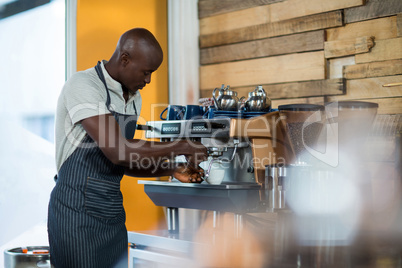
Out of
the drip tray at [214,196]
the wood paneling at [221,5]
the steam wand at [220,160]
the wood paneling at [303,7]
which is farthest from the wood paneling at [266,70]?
the drip tray at [214,196]

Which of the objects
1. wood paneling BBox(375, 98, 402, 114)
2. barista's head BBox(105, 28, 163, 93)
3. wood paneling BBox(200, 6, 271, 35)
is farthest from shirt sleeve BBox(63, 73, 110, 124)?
wood paneling BBox(200, 6, 271, 35)

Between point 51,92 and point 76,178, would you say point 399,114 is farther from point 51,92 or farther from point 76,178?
point 51,92

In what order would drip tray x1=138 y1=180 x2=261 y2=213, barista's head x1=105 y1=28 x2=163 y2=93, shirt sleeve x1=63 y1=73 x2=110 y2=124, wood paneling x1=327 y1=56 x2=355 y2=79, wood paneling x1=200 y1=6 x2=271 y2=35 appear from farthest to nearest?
wood paneling x1=200 y1=6 x2=271 y2=35
wood paneling x1=327 y1=56 x2=355 y2=79
drip tray x1=138 y1=180 x2=261 y2=213
barista's head x1=105 y1=28 x2=163 y2=93
shirt sleeve x1=63 y1=73 x2=110 y2=124

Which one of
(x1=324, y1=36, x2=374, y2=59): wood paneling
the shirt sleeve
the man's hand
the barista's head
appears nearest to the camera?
the shirt sleeve

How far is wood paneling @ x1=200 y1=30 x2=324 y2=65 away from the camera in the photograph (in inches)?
122

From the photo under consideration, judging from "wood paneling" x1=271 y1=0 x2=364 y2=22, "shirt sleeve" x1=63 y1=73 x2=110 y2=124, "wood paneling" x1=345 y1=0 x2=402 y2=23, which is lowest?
"shirt sleeve" x1=63 y1=73 x2=110 y2=124

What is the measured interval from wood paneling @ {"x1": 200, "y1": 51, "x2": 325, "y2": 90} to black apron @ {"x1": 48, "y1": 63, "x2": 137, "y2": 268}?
5.69 ft

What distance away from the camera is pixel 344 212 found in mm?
1245

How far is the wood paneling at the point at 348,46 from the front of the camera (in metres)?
2.79

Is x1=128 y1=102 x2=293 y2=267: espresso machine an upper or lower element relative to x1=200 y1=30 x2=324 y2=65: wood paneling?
lower

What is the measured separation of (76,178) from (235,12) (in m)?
2.27

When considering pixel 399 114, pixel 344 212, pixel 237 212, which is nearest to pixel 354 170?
pixel 344 212

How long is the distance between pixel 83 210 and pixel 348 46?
6.47ft

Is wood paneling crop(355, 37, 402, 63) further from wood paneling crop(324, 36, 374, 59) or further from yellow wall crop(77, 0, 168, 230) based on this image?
yellow wall crop(77, 0, 168, 230)
